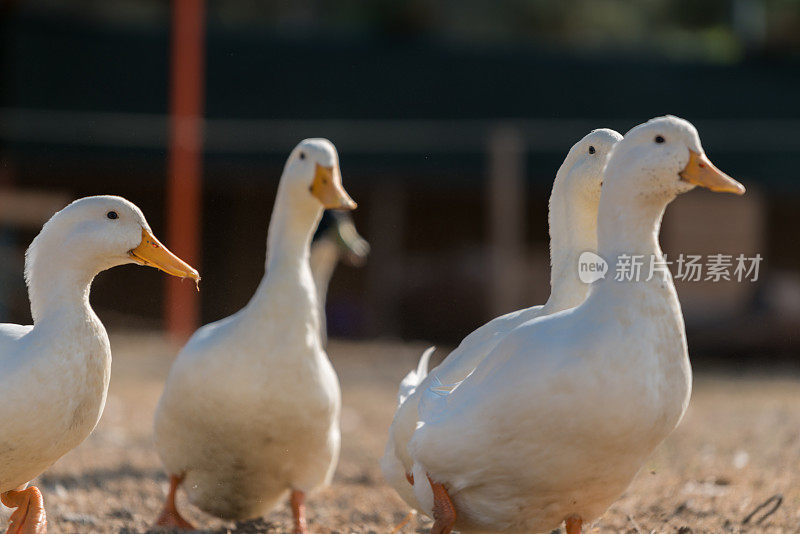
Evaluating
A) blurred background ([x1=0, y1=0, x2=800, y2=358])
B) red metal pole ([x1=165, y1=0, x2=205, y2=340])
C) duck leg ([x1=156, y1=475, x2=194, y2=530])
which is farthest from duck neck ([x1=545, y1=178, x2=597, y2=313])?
red metal pole ([x1=165, y1=0, x2=205, y2=340])

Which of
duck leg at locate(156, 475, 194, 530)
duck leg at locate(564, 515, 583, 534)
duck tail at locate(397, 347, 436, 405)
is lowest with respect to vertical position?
duck leg at locate(156, 475, 194, 530)

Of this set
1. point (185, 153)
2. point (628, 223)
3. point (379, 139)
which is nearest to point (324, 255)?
point (185, 153)

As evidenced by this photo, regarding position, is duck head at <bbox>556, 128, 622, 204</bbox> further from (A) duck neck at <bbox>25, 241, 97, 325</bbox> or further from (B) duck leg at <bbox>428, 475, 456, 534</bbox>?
(A) duck neck at <bbox>25, 241, 97, 325</bbox>

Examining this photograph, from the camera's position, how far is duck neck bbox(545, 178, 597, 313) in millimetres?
3588

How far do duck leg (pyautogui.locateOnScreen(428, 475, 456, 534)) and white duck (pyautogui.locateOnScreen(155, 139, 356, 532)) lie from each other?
877 mm

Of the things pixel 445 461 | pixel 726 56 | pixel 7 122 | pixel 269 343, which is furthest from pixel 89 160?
pixel 445 461

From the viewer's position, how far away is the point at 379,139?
12.1 m

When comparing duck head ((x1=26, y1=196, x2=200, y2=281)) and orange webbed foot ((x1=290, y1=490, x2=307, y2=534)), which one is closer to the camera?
duck head ((x1=26, y1=196, x2=200, y2=281))

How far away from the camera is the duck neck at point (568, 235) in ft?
11.8

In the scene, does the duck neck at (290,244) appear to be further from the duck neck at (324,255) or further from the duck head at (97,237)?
the duck neck at (324,255)

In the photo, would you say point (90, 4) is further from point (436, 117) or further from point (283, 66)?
point (436, 117)

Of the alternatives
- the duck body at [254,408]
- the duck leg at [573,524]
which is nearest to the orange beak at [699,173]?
the duck leg at [573,524]

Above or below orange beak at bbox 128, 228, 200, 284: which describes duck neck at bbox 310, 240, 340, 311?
below

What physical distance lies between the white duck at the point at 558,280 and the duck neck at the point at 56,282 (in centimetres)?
109
